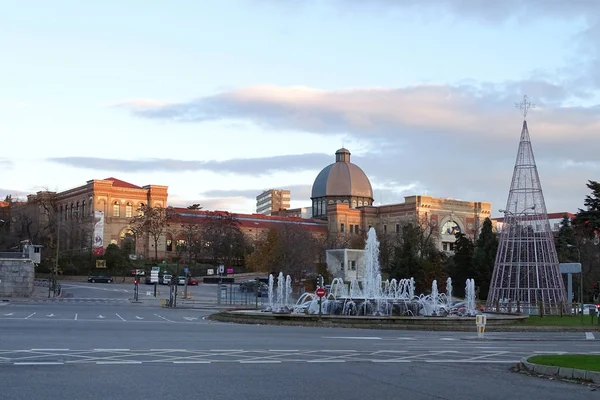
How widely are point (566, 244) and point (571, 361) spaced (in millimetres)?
68061

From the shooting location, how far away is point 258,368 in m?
16.3

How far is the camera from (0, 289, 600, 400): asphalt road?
13000mm

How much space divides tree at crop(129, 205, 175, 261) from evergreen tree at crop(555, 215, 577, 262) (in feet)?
196

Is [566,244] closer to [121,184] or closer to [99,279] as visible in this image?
[99,279]

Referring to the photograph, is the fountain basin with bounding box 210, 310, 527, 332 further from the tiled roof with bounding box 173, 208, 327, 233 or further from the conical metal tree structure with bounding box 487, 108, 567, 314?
the tiled roof with bounding box 173, 208, 327, 233

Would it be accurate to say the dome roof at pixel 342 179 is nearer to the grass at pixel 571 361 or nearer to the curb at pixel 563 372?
the grass at pixel 571 361

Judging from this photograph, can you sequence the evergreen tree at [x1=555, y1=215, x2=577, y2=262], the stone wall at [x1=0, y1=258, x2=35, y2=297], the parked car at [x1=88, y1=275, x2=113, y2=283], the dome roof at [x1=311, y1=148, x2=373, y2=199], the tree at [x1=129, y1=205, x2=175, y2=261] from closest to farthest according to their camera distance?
1. the stone wall at [x1=0, y1=258, x2=35, y2=297]
2. the evergreen tree at [x1=555, y1=215, x2=577, y2=262]
3. the parked car at [x1=88, y1=275, x2=113, y2=283]
4. the tree at [x1=129, y1=205, x2=175, y2=261]
5. the dome roof at [x1=311, y1=148, x2=373, y2=199]

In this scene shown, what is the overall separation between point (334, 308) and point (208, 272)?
76261 millimetres

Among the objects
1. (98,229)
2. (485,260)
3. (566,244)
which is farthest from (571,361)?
(98,229)

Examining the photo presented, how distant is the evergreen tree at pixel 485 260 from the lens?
85438mm

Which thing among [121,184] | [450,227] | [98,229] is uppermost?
[121,184]


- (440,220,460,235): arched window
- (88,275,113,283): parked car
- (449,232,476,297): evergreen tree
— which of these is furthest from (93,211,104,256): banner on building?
(440,220,460,235): arched window

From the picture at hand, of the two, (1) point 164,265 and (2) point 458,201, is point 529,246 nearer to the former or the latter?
(1) point 164,265

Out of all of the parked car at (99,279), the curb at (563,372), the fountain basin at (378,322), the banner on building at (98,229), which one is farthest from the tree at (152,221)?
the curb at (563,372)
